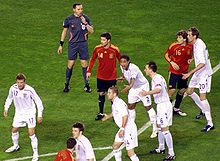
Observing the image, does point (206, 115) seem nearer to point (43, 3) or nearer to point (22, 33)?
point (22, 33)

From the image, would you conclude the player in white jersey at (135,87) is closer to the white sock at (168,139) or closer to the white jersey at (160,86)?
the white jersey at (160,86)

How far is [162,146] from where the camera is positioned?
22.6 m

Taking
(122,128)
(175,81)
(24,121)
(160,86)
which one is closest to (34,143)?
(24,121)

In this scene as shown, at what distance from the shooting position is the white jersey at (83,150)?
19.7 m

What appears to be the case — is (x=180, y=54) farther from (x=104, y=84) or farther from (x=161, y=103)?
(x=161, y=103)

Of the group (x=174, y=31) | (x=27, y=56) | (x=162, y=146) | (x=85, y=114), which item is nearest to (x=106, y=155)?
(x=162, y=146)

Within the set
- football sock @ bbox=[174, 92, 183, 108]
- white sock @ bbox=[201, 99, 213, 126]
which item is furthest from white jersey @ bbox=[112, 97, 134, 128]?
football sock @ bbox=[174, 92, 183, 108]

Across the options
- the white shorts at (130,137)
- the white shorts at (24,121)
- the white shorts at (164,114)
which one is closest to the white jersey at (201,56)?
the white shorts at (164,114)

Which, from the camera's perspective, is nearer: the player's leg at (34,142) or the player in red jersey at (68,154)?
the player in red jersey at (68,154)

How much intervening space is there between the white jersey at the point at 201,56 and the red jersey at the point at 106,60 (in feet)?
7.11

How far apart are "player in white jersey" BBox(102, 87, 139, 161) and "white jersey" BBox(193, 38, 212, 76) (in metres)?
3.40

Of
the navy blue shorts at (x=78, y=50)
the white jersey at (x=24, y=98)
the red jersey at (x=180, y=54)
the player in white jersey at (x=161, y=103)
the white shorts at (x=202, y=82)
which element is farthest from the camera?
the navy blue shorts at (x=78, y=50)

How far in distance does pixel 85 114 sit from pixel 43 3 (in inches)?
398

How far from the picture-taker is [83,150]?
19.8 metres
